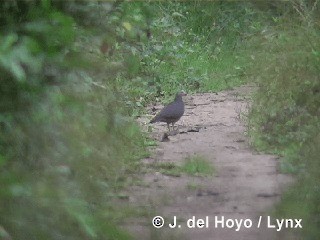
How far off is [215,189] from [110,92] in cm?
82

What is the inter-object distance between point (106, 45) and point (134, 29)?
38 centimetres

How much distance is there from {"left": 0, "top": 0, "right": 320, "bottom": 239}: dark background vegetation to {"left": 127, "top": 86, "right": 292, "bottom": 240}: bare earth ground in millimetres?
85

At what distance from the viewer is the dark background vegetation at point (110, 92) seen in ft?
7.81

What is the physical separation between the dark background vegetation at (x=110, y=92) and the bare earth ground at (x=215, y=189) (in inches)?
3.4

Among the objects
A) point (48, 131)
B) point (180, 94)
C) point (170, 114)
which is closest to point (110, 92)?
point (170, 114)

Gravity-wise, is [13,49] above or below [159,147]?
below


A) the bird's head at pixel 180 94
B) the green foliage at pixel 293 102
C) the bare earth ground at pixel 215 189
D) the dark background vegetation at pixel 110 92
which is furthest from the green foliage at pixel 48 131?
the bird's head at pixel 180 94

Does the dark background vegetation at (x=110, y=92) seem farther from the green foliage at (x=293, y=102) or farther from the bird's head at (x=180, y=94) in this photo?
the bird's head at (x=180, y=94)

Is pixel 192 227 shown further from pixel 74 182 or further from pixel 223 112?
pixel 223 112

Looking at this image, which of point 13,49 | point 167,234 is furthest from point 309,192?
point 13,49

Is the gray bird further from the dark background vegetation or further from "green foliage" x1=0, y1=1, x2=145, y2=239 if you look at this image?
"green foliage" x1=0, y1=1, x2=145, y2=239

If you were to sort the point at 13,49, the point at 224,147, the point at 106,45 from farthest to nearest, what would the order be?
the point at 224,147 → the point at 106,45 → the point at 13,49

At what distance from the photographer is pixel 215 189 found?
11.1ft

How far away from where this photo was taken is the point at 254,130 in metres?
4.20
